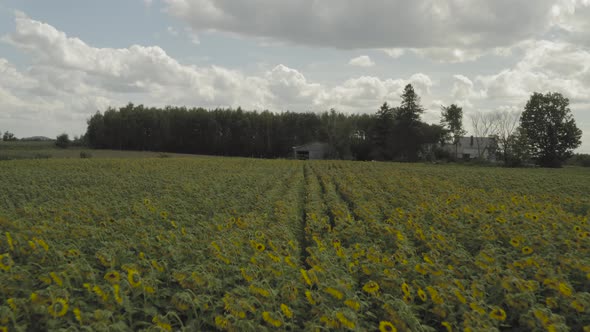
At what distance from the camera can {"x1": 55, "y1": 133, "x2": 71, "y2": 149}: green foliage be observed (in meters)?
82.2

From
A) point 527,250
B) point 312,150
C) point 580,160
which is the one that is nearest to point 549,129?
point 580,160

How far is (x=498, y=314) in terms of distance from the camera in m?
4.36

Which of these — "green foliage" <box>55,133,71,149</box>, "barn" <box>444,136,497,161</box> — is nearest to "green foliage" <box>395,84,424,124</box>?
"barn" <box>444,136,497,161</box>

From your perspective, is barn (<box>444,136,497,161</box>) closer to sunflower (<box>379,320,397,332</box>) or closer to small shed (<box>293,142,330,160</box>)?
small shed (<box>293,142,330,160</box>)

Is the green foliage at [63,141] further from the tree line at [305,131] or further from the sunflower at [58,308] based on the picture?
the sunflower at [58,308]

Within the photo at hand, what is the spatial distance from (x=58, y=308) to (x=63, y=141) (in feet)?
297


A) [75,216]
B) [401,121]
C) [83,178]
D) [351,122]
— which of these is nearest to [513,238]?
[75,216]

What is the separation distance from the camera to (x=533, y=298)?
4.64 m

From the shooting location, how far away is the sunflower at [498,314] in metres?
4.13

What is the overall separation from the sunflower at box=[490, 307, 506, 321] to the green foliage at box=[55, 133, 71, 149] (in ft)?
298

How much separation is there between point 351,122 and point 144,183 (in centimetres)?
6670

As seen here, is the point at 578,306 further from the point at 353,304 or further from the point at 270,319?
the point at 270,319

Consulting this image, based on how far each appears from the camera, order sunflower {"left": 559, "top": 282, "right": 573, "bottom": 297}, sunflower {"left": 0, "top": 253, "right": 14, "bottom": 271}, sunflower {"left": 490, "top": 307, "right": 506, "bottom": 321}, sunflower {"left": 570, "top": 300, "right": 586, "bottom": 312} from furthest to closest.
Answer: sunflower {"left": 0, "top": 253, "right": 14, "bottom": 271} < sunflower {"left": 559, "top": 282, "right": 573, "bottom": 297} < sunflower {"left": 570, "top": 300, "right": 586, "bottom": 312} < sunflower {"left": 490, "top": 307, "right": 506, "bottom": 321}

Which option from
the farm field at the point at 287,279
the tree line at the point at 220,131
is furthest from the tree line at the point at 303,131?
the farm field at the point at 287,279
